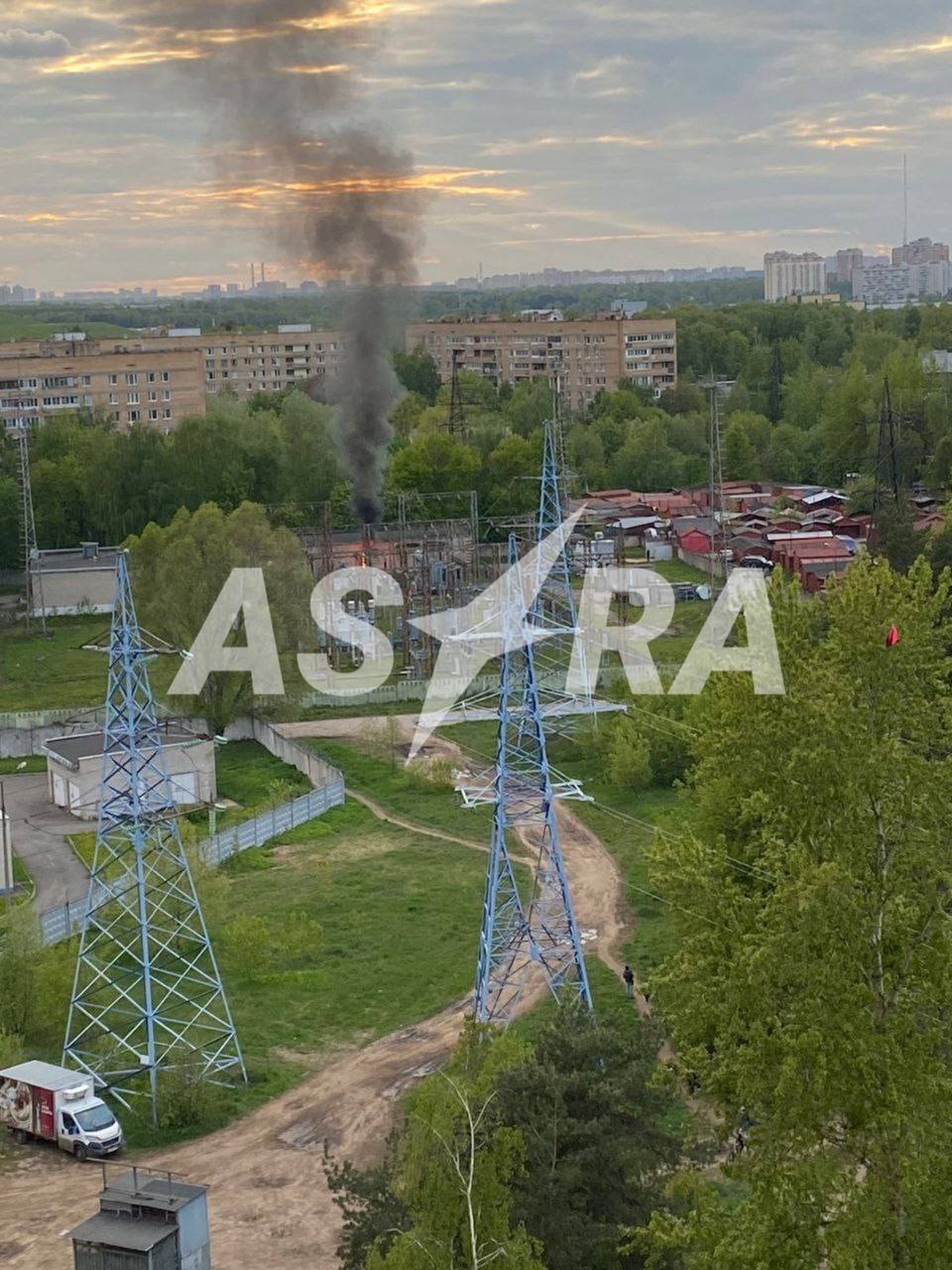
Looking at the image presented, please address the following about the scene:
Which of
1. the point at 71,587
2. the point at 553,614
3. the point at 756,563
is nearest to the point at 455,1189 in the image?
the point at 553,614

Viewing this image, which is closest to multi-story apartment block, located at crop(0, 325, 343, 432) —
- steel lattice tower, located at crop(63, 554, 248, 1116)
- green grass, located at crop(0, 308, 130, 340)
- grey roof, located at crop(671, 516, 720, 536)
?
grey roof, located at crop(671, 516, 720, 536)

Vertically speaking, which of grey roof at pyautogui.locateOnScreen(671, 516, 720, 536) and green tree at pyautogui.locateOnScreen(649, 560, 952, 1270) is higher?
green tree at pyautogui.locateOnScreen(649, 560, 952, 1270)

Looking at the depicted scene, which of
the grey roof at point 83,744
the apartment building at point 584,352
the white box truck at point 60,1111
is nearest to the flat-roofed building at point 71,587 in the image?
the grey roof at point 83,744

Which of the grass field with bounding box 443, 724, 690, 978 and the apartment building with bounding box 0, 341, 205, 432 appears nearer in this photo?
the grass field with bounding box 443, 724, 690, 978

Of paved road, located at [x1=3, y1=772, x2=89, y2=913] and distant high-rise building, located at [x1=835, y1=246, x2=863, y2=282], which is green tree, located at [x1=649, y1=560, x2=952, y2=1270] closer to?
paved road, located at [x1=3, y1=772, x2=89, y2=913]

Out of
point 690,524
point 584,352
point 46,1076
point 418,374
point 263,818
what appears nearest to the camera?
point 46,1076

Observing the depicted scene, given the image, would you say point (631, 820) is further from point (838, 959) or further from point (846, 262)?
point (846, 262)

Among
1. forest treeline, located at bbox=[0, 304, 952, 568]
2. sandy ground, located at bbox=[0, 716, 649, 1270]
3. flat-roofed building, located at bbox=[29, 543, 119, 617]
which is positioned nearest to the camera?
sandy ground, located at bbox=[0, 716, 649, 1270]

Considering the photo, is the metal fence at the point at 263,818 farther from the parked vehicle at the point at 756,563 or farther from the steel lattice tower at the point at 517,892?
the parked vehicle at the point at 756,563
